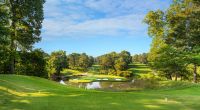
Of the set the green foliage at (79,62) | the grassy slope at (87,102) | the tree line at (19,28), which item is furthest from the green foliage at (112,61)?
the grassy slope at (87,102)

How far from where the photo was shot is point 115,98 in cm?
1614

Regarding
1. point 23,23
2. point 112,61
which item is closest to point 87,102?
point 23,23

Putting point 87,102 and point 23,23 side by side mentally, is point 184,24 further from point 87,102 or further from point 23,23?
point 87,102

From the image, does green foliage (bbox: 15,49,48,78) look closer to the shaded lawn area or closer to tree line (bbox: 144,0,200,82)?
tree line (bbox: 144,0,200,82)

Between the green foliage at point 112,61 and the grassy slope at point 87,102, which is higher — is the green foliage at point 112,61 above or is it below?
above

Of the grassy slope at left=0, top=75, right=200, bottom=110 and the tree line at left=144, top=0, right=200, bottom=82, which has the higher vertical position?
the tree line at left=144, top=0, right=200, bottom=82

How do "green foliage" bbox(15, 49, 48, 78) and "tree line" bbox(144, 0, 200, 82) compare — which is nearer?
"tree line" bbox(144, 0, 200, 82)

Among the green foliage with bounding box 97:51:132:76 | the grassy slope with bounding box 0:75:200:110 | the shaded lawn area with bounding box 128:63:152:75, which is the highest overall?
the green foliage with bounding box 97:51:132:76

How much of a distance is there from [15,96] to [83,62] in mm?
149962

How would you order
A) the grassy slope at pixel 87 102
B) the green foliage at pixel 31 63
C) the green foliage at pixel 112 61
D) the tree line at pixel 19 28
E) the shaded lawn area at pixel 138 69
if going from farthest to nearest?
1. the shaded lawn area at pixel 138 69
2. the green foliage at pixel 112 61
3. the green foliage at pixel 31 63
4. the tree line at pixel 19 28
5. the grassy slope at pixel 87 102

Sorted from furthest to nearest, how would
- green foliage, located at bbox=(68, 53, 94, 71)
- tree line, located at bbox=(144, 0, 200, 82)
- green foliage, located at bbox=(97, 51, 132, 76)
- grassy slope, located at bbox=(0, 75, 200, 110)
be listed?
green foliage, located at bbox=(68, 53, 94, 71) → green foliage, located at bbox=(97, 51, 132, 76) → tree line, located at bbox=(144, 0, 200, 82) → grassy slope, located at bbox=(0, 75, 200, 110)

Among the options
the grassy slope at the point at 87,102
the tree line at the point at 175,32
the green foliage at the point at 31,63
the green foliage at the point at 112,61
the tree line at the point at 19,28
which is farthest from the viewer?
the green foliage at the point at 112,61

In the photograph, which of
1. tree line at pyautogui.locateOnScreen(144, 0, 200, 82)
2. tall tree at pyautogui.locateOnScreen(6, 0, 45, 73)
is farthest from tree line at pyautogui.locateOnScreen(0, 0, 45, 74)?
tree line at pyautogui.locateOnScreen(144, 0, 200, 82)

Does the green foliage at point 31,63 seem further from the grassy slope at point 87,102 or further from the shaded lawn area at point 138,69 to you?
the shaded lawn area at point 138,69
